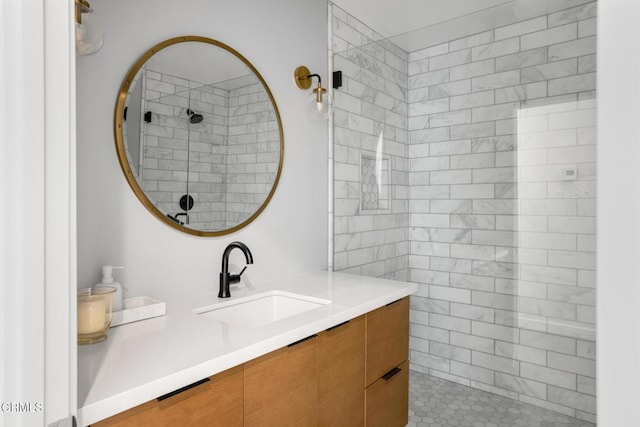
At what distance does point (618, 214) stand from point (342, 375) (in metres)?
1.44

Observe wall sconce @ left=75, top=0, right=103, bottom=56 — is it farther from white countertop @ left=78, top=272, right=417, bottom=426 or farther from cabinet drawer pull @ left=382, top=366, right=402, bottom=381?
cabinet drawer pull @ left=382, top=366, right=402, bottom=381

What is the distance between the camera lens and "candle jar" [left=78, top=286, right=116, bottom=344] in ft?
3.61

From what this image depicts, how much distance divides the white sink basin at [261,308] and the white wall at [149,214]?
0.54 ft

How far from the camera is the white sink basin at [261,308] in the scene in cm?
163

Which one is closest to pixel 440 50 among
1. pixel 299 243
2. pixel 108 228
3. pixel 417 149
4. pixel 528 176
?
pixel 417 149

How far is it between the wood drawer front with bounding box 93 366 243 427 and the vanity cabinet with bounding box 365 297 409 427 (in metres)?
0.73

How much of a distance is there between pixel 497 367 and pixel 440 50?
1.80m

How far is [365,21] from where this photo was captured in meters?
2.62

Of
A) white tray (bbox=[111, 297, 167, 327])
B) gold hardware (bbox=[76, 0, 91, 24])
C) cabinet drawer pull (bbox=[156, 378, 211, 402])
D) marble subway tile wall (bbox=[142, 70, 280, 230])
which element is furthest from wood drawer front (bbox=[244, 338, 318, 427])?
gold hardware (bbox=[76, 0, 91, 24])

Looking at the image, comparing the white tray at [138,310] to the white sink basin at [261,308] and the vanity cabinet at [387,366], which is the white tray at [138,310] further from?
the vanity cabinet at [387,366]

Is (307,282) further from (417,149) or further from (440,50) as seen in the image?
(440,50)
